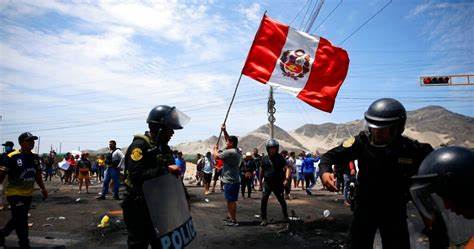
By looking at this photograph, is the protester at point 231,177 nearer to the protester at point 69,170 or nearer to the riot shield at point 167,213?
the riot shield at point 167,213

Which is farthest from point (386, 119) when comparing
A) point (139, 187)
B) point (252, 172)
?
point (252, 172)

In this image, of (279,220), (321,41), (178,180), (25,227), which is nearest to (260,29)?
(321,41)

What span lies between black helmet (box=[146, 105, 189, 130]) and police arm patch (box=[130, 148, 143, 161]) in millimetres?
364

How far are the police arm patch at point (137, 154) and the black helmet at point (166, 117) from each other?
0.36m

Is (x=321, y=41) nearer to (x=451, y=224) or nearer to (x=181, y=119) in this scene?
(x=181, y=119)

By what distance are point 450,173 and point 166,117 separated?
2.60 metres

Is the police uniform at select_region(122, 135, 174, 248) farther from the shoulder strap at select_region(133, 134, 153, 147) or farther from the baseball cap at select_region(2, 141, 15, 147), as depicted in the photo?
the baseball cap at select_region(2, 141, 15, 147)

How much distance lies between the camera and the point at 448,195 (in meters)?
1.78

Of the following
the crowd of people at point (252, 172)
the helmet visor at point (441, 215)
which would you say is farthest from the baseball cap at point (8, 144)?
the helmet visor at point (441, 215)

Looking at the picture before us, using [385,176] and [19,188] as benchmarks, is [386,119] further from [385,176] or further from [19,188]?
[19,188]

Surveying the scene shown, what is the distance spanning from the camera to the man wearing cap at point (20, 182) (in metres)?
5.46

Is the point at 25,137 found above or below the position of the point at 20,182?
above

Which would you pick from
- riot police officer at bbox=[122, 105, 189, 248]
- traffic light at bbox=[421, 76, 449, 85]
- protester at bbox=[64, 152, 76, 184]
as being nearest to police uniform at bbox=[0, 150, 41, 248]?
riot police officer at bbox=[122, 105, 189, 248]

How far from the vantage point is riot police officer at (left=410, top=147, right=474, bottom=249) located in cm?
174
